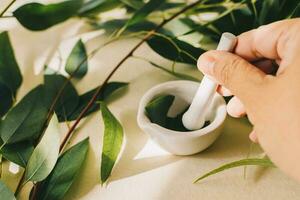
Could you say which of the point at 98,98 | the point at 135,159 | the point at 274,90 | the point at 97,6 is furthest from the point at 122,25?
the point at 274,90

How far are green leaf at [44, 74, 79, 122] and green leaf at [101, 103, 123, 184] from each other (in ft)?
→ 0.27

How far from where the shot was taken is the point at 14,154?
1.79 ft

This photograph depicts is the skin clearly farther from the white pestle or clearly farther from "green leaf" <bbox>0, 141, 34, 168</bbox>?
"green leaf" <bbox>0, 141, 34, 168</bbox>

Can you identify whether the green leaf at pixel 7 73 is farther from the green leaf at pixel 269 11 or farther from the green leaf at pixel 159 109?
the green leaf at pixel 269 11

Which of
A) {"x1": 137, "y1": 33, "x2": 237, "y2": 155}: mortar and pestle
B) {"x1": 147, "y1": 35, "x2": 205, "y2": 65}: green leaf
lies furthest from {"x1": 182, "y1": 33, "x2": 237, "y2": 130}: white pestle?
{"x1": 147, "y1": 35, "x2": 205, "y2": 65}: green leaf

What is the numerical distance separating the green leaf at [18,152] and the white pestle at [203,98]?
19cm

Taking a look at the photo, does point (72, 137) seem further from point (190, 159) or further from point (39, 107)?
point (190, 159)

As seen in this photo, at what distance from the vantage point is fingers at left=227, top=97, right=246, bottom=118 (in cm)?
55

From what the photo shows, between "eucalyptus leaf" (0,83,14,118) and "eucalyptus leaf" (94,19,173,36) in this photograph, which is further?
"eucalyptus leaf" (94,19,173,36)

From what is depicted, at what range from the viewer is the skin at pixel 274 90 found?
1.35 ft

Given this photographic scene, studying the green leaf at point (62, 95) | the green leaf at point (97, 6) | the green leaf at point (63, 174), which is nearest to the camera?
the green leaf at point (63, 174)

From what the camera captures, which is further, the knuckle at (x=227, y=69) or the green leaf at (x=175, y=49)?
the green leaf at (x=175, y=49)

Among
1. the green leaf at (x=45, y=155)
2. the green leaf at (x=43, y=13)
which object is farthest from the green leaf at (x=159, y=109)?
the green leaf at (x=43, y=13)

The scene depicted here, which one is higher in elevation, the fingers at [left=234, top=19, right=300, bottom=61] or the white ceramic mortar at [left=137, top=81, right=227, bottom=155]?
the fingers at [left=234, top=19, right=300, bottom=61]
